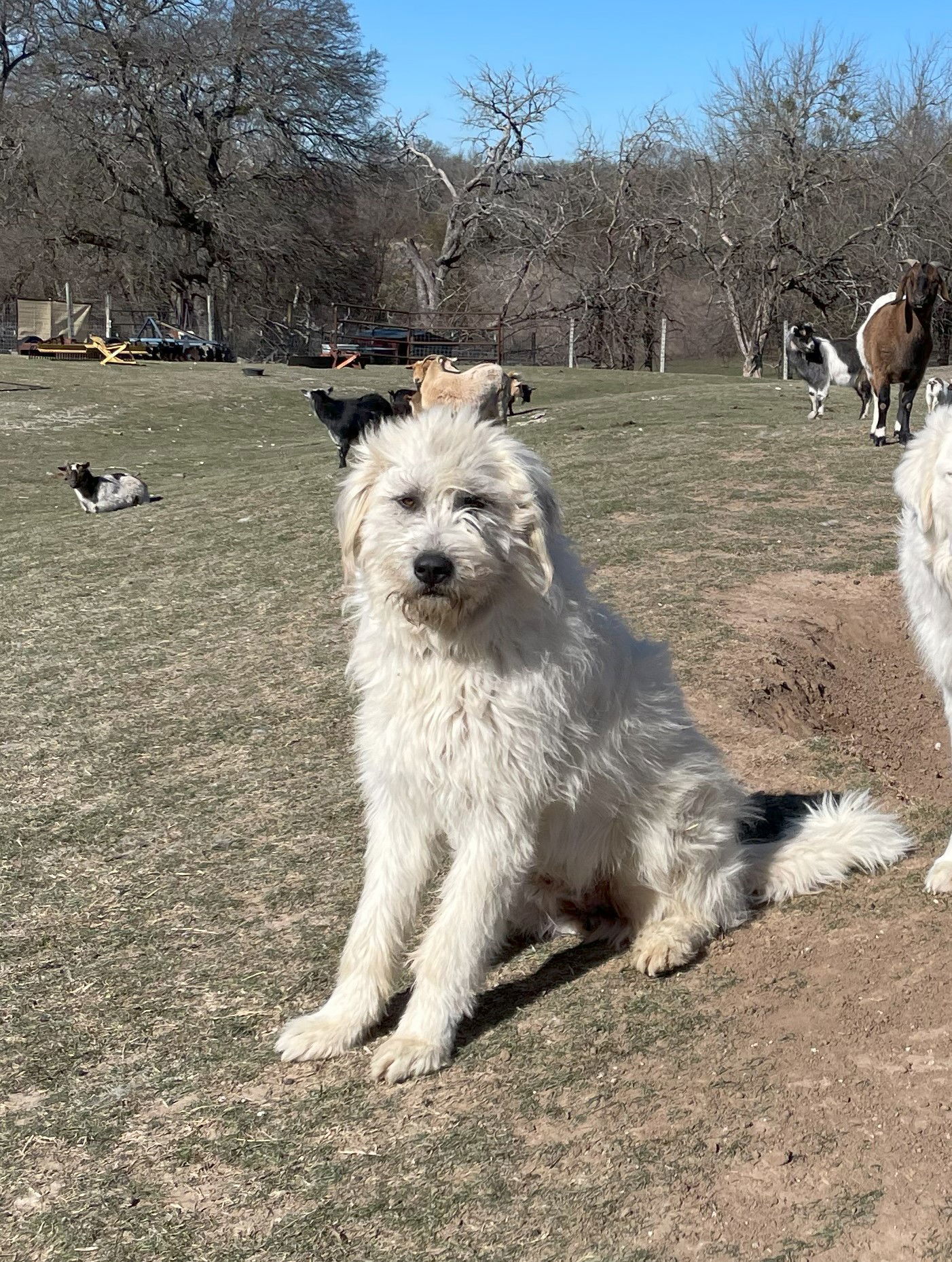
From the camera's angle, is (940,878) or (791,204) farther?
(791,204)

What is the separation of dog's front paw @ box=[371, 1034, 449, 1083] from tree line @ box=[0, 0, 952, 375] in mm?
34203

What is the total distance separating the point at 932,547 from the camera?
3.64 metres

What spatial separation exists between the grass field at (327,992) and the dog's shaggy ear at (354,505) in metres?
1.32

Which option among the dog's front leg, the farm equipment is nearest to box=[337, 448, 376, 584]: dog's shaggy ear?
the dog's front leg

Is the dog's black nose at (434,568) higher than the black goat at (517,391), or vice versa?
the black goat at (517,391)

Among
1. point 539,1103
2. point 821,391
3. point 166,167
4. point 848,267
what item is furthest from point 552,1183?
point 166,167

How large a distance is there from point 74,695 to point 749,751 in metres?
3.49

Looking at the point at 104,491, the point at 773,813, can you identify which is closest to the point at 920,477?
the point at 773,813

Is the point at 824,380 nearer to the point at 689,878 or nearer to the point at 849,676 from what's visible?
the point at 849,676

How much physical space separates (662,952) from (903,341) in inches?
391

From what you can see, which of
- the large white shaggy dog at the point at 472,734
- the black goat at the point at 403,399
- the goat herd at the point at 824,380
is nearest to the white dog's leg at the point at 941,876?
the large white shaggy dog at the point at 472,734

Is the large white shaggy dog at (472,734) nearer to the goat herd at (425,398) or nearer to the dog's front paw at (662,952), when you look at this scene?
the dog's front paw at (662,952)

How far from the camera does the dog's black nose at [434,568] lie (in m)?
2.91

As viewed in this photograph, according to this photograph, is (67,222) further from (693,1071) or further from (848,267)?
(693,1071)
